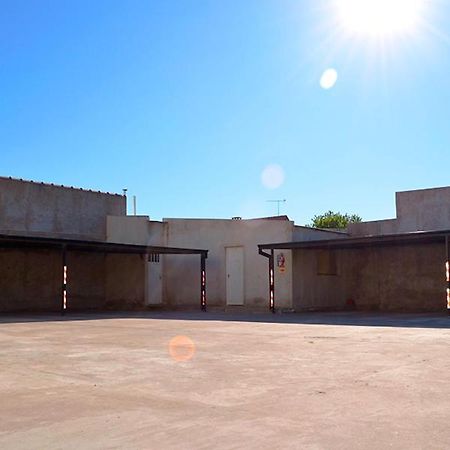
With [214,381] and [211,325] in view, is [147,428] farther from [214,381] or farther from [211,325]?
[211,325]

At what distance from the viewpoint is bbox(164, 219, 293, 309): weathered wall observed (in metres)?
25.7

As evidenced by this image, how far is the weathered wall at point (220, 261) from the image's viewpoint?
84.4 ft

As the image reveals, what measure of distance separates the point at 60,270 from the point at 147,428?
24109 mm

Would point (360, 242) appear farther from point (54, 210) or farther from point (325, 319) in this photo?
point (54, 210)

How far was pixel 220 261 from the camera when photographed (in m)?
27.3

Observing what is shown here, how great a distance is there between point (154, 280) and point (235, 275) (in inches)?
162

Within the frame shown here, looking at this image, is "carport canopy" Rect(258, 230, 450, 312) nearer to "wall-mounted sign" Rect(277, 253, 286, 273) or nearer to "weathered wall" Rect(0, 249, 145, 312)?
"wall-mounted sign" Rect(277, 253, 286, 273)

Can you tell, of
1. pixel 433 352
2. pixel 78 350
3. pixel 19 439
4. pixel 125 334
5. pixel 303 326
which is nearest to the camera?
pixel 19 439

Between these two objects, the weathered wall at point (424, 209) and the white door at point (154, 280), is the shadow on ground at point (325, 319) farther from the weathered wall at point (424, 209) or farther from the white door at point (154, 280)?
the weathered wall at point (424, 209)

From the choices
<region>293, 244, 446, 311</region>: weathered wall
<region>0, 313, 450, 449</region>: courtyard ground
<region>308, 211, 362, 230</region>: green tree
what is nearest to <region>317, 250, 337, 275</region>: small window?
<region>293, 244, 446, 311</region>: weathered wall

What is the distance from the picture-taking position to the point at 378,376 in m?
7.67

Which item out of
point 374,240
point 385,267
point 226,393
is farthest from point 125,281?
point 226,393

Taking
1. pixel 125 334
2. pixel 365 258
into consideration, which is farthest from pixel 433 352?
pixel 365 258

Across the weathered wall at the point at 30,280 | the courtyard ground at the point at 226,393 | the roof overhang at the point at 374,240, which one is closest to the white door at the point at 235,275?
the roof overhang at the point at 374,240
